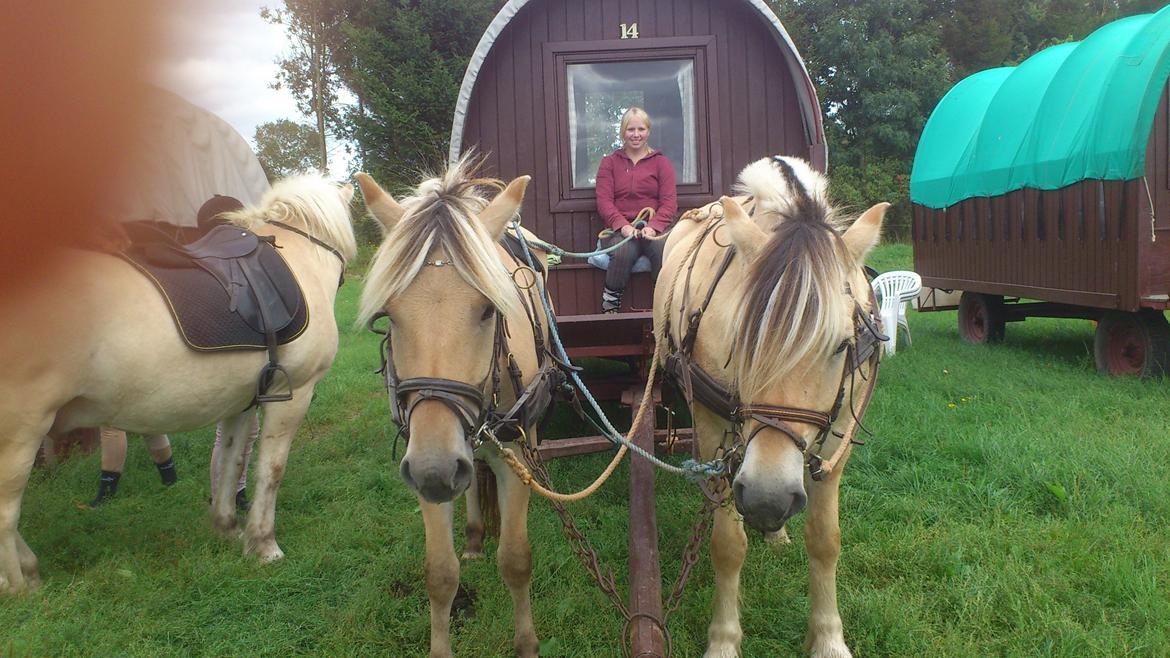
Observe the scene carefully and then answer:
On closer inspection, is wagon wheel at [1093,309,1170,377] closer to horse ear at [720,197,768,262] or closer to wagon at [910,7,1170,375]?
wagon at [910,7,1170,375]

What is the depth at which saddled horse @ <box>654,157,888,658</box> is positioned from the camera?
6.92 feet

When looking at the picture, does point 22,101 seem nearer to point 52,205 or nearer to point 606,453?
point 52,205

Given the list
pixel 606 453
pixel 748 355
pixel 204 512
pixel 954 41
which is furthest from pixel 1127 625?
pixel 954 41

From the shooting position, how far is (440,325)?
2.14 meters

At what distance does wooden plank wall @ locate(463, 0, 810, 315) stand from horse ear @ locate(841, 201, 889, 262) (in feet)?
9.61

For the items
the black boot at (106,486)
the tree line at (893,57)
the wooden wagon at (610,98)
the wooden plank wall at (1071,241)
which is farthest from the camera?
the tree line at (893,57)

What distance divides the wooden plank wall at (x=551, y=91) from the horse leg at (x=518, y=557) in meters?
2.80

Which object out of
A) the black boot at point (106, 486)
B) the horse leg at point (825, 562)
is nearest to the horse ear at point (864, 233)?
the horse leg at point (825, 562)

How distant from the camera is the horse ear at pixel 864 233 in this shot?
2518 millimetres

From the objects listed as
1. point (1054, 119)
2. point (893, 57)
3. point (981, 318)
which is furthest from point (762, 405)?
point (893, 57)

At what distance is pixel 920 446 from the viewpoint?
15.4ft

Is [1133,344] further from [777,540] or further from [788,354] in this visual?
[788,354]

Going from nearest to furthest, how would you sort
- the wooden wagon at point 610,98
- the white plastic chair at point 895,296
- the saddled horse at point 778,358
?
the saddled horse at point 778,358
the wooden wagon at point 610,98
the white plastic chair at point 895,296

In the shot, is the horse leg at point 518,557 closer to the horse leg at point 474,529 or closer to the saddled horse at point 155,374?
the horse leg at point 474,529
